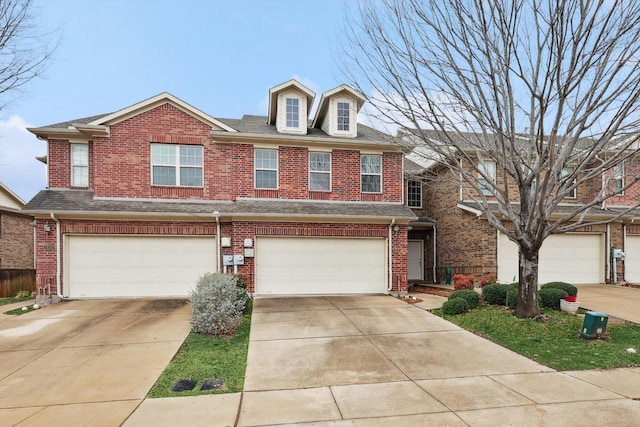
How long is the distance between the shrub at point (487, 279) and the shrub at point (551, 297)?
303cm

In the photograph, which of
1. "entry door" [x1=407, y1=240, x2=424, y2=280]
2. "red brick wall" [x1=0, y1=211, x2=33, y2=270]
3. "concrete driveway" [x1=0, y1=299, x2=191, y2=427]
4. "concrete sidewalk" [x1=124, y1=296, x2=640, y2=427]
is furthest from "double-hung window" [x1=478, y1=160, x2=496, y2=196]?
"red brick wall" [x1=0, y1=211, x2=33, y2=270]

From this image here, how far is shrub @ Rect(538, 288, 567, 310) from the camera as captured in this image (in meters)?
9.28

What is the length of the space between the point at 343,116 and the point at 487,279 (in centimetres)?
818

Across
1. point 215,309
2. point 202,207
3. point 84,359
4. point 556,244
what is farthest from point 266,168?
point 556,244

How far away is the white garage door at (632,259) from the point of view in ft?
49.2

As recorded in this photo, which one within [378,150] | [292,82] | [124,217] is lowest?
[124,217]

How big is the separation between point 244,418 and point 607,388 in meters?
5.14

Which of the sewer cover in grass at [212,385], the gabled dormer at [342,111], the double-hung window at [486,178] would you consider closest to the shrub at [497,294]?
the double-hung window at [486,178]

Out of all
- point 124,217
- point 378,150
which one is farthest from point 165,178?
point 378,150

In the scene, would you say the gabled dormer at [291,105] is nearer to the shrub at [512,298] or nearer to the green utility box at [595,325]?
the shrub at [512,298]

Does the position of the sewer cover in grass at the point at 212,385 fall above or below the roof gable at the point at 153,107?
below

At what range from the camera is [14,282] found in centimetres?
1398

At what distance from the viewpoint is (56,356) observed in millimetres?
6656

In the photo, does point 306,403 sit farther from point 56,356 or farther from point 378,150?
point 378,150
